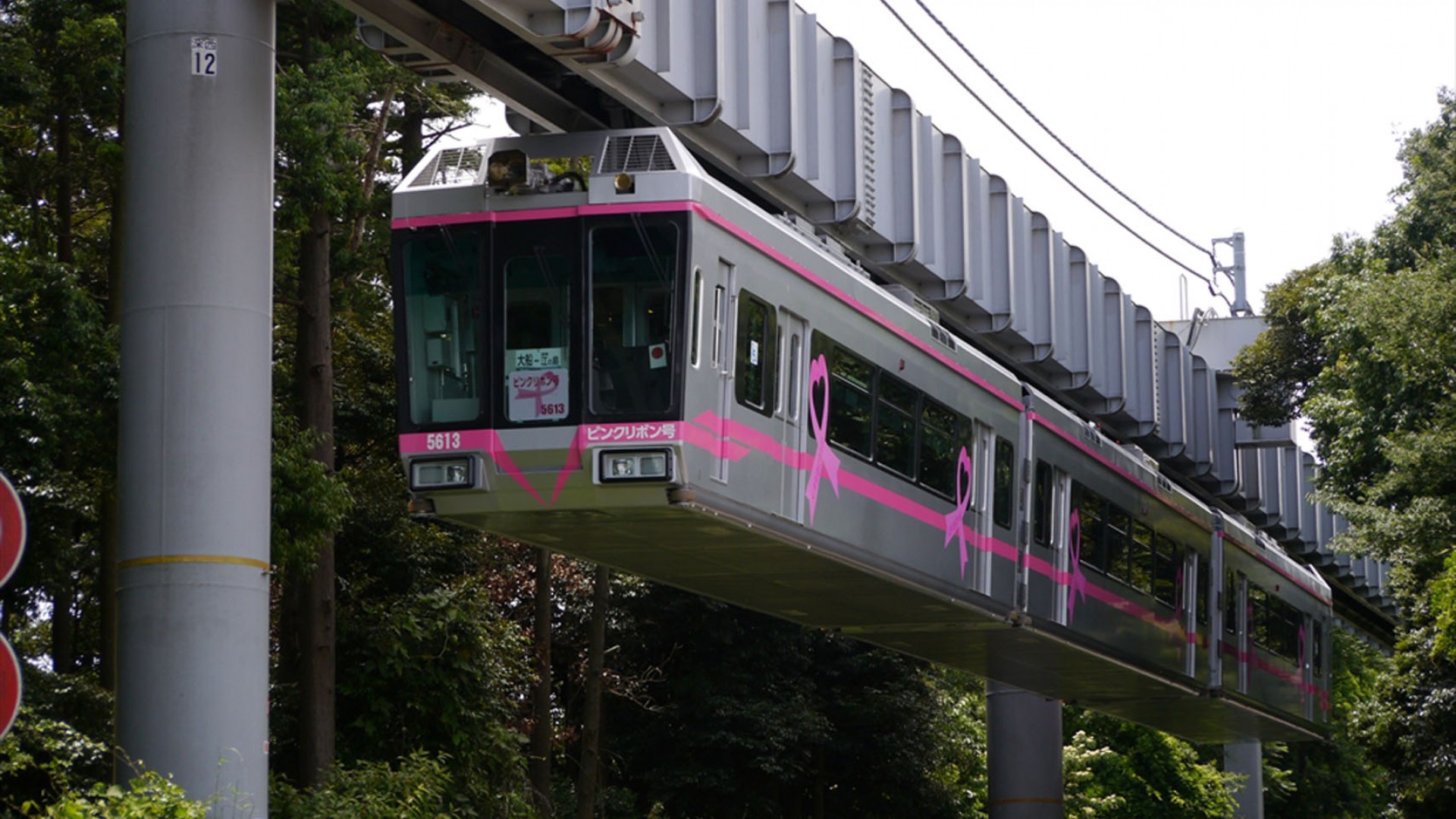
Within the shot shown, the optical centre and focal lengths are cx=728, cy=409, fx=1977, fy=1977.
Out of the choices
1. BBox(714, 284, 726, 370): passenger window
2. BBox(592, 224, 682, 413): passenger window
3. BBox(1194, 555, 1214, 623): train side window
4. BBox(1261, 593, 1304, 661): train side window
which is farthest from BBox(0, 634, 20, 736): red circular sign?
BBox(1261, 593, 1304, 661): train side window

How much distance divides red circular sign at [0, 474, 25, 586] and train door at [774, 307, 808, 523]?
8.43 m

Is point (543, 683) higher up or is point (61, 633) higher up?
point (61, 633)

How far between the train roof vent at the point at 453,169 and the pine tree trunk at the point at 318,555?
714 centimetres

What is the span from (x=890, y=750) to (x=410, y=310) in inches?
961

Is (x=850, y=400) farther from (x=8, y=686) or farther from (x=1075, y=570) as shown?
(x=8, y=686)

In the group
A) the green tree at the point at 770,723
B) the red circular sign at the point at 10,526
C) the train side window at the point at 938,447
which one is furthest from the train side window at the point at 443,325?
the green tree at the point at 770,723

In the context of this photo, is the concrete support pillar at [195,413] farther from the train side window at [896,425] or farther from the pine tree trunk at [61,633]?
the pine tree trunk at [61,633]

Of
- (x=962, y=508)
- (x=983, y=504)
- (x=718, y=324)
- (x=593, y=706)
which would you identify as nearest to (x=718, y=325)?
(x=718, y=324)

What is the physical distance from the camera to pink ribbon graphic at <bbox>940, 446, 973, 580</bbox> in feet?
57.2

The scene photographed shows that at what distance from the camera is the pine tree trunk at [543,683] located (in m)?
31.2

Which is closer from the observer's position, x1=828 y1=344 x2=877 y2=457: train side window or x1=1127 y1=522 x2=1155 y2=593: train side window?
x1=828 y1=344 x2=877 y2=457: train side window

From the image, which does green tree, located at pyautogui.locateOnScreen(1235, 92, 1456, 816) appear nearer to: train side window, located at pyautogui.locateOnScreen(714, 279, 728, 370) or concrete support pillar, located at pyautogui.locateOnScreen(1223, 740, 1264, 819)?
concrete support pillar, located at pyautogui.locateOnScreen(1223, 740, 1264, 819)

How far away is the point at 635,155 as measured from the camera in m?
13.7

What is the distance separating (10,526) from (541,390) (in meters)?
7.42
